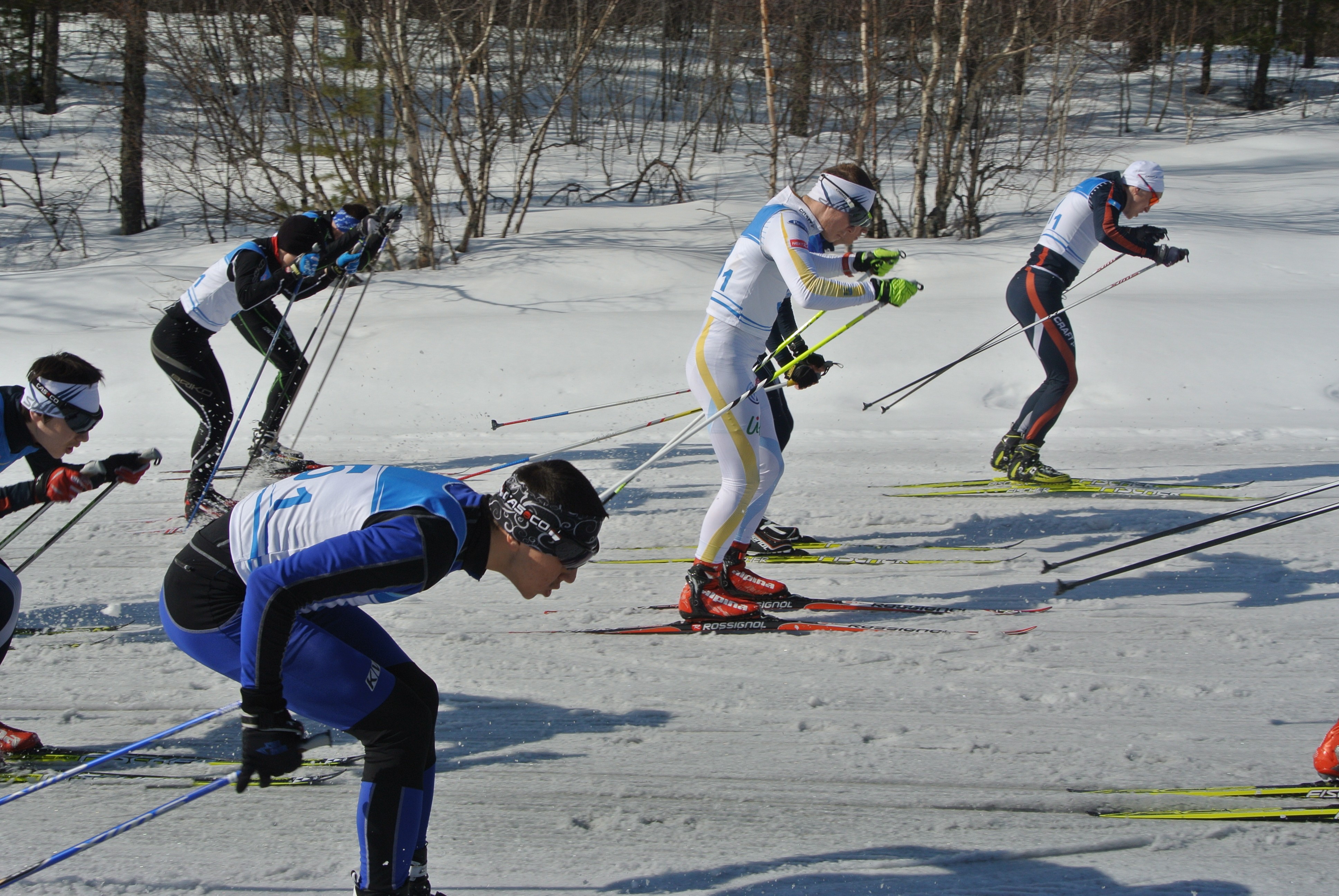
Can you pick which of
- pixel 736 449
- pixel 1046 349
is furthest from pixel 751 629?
pixel 1046 349

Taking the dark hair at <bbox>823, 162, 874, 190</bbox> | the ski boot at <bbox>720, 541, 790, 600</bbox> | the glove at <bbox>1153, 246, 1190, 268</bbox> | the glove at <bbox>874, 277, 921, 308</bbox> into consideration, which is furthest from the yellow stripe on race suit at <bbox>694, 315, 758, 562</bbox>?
the glove at <bbox>1153, 246, 1190, 268</bbox>

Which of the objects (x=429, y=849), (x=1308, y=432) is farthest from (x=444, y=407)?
(x=1308, y=432)

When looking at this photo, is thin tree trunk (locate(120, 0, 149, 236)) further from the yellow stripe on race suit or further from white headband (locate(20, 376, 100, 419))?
the yellow stripe on race suit

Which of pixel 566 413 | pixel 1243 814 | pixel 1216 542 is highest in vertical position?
pixel 1216 542

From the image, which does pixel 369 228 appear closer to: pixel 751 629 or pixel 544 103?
pixel 751 629

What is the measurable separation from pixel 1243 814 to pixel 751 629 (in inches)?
73.8

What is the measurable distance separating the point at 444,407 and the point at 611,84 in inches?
638

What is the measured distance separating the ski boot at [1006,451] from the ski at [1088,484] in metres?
0.07

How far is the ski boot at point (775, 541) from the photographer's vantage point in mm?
5113

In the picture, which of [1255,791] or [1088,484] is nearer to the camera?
[1255,791]

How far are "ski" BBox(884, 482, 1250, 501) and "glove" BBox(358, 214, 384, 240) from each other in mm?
3465

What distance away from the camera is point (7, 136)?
67.6 feet

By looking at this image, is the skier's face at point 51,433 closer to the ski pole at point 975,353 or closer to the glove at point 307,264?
the glove at point 307,264

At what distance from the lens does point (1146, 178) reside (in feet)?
19.6
